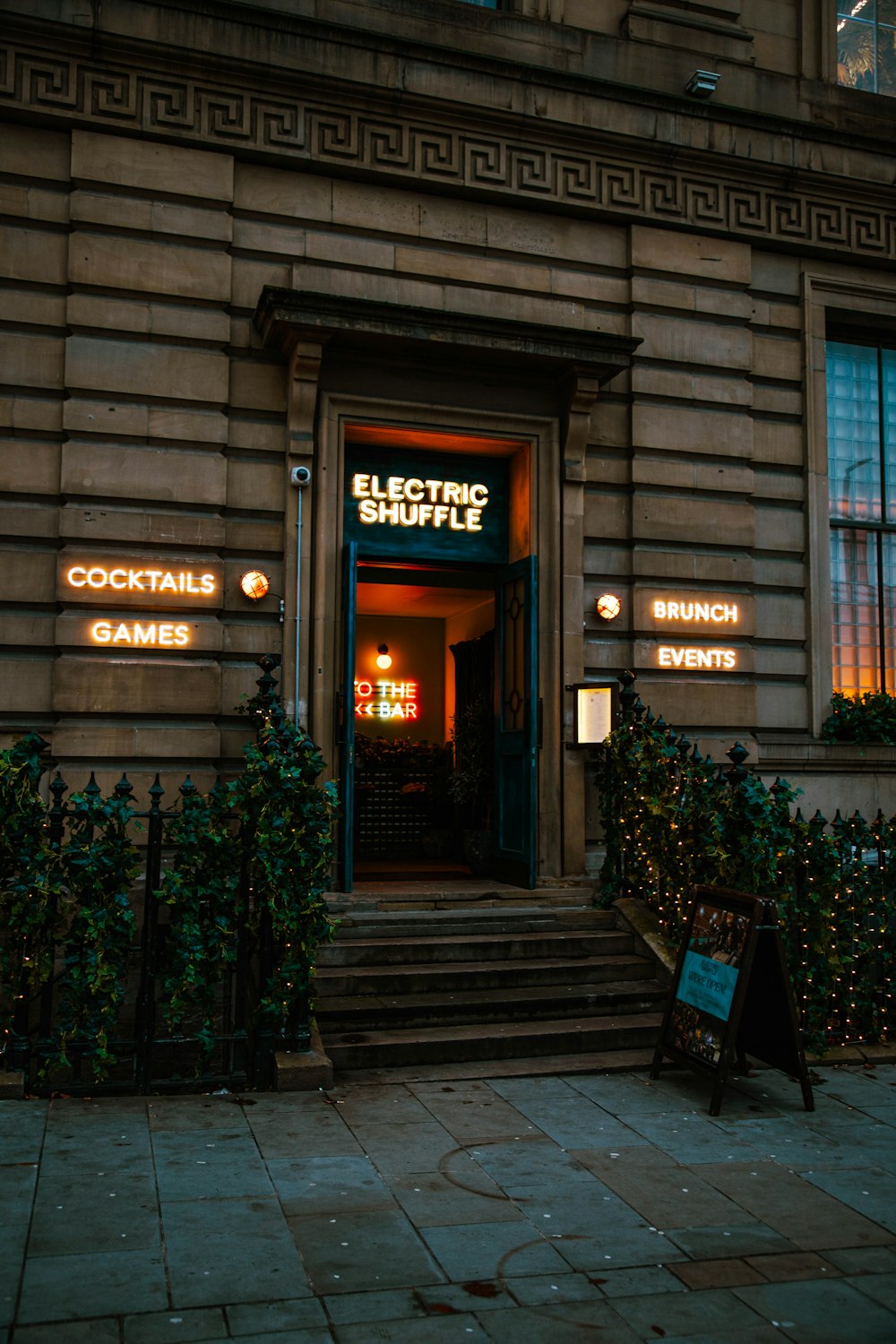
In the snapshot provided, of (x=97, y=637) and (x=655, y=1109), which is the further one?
(x=97, y=637)

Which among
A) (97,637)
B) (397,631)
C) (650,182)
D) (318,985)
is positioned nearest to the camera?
(318,985)

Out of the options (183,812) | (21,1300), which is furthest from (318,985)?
(21,1300)

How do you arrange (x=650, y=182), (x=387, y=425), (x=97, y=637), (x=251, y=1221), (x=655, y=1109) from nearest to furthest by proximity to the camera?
(x=251, y=1221)
(x=655, y=1109)
(x=97, y=637)
(x=387, y=425)
(x=650, y=182)

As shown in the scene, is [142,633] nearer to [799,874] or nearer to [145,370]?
[145,370]

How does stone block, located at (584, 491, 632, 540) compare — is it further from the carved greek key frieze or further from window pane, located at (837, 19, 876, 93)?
window pane, located at (837, 19, 876, 93)

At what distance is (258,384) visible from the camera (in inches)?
419

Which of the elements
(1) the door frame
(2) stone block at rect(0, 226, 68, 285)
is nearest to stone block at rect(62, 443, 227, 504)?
(1) the door frame

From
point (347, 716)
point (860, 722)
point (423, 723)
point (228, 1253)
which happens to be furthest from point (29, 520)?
point (423, 723)

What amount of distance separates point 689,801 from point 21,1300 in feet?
19.6

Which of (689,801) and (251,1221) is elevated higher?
(689,801)

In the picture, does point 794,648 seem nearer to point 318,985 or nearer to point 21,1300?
point 318,985

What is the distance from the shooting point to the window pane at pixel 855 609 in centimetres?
1303

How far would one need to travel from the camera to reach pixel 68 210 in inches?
398

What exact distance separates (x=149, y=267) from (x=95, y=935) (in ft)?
20.8
